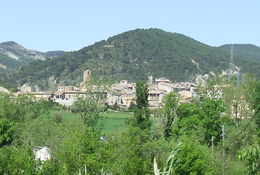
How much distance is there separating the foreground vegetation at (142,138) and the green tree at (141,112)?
8 centimetres

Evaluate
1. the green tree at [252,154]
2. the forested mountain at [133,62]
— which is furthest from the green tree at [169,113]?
the forested mountain at [133,62]

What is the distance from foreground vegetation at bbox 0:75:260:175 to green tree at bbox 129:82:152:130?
0.27ft

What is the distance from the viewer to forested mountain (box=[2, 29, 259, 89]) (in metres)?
147

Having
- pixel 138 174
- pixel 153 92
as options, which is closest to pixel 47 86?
pixel 153 92

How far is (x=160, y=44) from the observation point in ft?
602

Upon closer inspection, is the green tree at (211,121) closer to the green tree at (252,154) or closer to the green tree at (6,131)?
the green tree at (6,131)

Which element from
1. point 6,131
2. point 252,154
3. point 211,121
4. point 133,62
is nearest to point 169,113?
point 211,121

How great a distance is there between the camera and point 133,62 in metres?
163

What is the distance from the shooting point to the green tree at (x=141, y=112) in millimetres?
33250

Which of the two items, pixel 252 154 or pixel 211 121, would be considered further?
pixel 211 121

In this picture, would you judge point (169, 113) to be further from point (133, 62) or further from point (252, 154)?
point (133, 62)

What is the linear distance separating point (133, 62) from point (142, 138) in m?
135

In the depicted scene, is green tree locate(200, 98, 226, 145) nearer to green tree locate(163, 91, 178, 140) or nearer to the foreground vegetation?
the foreground vegetation

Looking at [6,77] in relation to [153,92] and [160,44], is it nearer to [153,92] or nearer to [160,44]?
[160,44]
